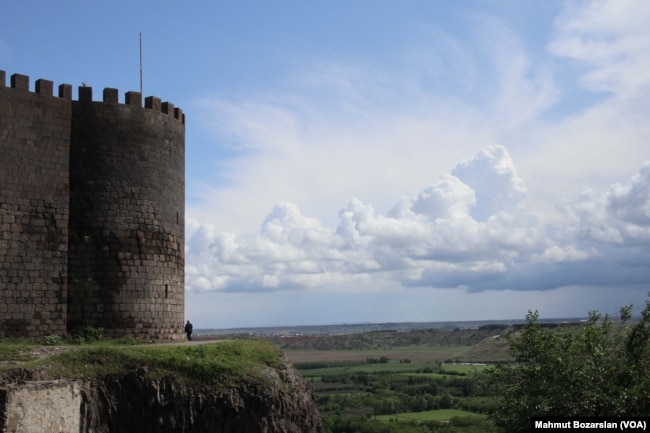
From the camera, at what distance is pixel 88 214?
2366 centimetres

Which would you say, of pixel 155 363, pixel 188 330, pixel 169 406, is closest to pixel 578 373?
pixel 169 406

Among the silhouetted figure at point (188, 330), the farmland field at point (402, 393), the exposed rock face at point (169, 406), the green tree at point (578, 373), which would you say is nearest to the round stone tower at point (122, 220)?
the silhouetted figure at point (188, 330)

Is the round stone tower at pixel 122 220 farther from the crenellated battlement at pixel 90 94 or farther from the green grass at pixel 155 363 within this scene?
the green grass at pixel 155 363

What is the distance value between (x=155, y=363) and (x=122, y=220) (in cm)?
591

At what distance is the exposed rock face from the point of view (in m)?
18.1

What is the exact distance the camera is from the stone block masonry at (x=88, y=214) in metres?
22.2

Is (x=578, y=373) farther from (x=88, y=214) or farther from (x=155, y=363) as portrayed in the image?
(x=88, y=214)

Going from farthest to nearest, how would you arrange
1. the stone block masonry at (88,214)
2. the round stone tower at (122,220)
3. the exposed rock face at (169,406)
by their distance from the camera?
the round stone tower at (122,220) < the stone block masonry at (88,214) < the exposed rock face at (169,406)

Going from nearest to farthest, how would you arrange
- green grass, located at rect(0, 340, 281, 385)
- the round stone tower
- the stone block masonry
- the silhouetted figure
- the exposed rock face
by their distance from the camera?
the exposed rock face → green grass, located at rect(0, 340, 281, 385) → the stone block masonry → the round stone tower → the silhouetted figure

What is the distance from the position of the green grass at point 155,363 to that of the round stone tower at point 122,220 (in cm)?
290

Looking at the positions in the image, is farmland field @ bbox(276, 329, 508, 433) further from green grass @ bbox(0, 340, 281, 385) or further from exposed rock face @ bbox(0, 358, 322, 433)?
green grass @ bbox(0, 340, 281, 385)

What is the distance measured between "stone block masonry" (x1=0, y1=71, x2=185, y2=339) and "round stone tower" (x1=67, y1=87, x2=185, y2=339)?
32mm

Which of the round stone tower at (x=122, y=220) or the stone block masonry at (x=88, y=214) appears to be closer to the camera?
the stone block masonry at (x=88, y=214)

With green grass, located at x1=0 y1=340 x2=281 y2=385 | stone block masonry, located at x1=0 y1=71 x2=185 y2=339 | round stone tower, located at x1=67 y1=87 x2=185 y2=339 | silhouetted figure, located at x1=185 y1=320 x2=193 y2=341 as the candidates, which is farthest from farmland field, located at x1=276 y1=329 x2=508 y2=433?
green grass, located at x1=0 y1=340 x2=281 y2=385
